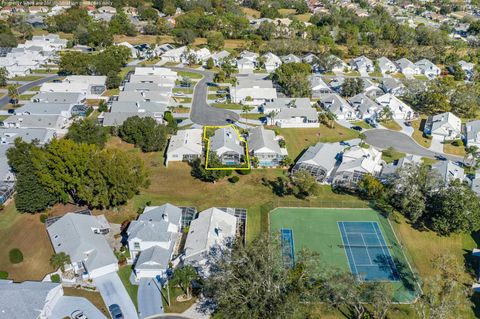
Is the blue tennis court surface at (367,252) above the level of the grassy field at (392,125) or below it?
above

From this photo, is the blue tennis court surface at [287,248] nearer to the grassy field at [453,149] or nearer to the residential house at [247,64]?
the grassy field at [453,149]

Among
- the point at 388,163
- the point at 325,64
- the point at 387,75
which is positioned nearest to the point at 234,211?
the point at 388,163

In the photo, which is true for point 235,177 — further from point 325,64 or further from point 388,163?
point 325,64

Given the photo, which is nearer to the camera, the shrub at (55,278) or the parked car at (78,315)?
the parked car at (78,315)

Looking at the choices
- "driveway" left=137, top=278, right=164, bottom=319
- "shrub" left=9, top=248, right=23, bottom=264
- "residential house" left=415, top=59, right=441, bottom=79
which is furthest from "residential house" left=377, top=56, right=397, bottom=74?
"shrub" left=9, top=248, right=23, bottom=264

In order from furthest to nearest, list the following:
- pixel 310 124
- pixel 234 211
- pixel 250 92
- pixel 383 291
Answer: pixel 250 92 → pixel 310 124 → pixel 234 211 → pixel 383 291

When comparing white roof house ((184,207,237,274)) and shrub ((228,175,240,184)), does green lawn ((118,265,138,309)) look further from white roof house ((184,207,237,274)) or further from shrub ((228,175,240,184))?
shrub ((228,175,240,184))

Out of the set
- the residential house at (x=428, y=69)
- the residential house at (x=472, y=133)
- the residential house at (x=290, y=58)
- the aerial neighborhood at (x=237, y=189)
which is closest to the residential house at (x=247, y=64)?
the aerial neighborhood at (x=237, y=189)
